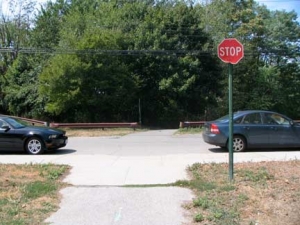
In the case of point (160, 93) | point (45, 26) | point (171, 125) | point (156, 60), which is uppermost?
point (45, 26)

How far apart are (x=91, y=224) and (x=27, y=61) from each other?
34.8 metres

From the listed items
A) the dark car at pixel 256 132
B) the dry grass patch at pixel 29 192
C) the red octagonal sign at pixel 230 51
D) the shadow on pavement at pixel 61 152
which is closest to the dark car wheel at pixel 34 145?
the shadow on pavement at pixel 61 152

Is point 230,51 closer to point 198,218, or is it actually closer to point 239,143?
point 198,218

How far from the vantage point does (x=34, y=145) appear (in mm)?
14828

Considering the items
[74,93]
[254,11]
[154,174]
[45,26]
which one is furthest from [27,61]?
[154,174]

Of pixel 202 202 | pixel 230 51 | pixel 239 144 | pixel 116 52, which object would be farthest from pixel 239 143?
pixel 116 52

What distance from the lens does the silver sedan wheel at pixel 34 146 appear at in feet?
48.6

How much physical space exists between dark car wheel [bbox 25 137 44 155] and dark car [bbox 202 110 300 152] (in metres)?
6.04

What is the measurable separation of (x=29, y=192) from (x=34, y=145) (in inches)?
290

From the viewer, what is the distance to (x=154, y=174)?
9766 mm

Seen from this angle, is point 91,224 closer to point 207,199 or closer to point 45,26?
point 207,199

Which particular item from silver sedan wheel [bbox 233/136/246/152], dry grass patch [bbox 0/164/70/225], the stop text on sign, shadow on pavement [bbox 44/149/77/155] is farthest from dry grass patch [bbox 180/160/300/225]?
shadow on pavement [bbox 44/149/77/155]

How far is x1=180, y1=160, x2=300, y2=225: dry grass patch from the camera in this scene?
615cm

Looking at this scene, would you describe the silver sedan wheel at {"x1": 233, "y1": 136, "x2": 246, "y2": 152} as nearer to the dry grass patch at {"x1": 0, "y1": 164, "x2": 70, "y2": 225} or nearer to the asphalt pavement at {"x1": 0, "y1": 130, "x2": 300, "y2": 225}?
the asphalt pavement at {"x1": 0, "y1": 130, "x2": 300, "y2": 225}
